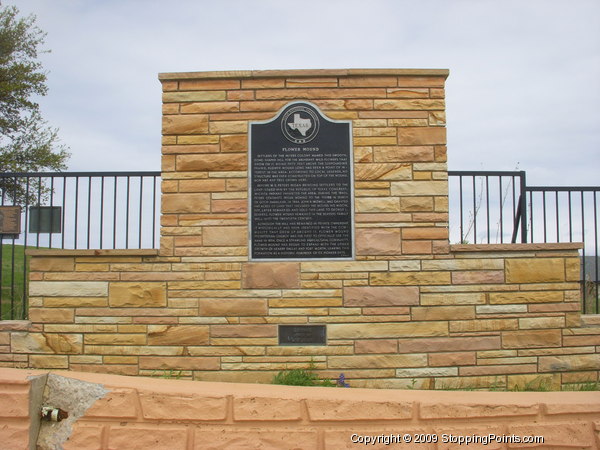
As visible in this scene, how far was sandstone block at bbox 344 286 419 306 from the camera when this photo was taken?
A: 187 inches

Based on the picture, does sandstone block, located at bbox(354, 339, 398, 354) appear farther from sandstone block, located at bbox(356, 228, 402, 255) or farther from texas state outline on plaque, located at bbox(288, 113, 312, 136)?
texas state outline on plaque, located at bbox(288, 113, 312, 136)

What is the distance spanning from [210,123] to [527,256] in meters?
3.51

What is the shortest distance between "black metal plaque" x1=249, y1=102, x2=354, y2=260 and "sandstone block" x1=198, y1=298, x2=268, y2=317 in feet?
1.47

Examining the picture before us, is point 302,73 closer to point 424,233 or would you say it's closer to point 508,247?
point 424,233

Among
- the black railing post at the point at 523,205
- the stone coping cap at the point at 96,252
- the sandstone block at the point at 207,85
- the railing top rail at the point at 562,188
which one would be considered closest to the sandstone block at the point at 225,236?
the stone coping cap at the point at 96,252

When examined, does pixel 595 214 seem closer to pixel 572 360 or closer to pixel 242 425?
pixel 572 360

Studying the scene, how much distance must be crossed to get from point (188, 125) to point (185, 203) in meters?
0.81

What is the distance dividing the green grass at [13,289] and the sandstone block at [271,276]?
2.20 metres

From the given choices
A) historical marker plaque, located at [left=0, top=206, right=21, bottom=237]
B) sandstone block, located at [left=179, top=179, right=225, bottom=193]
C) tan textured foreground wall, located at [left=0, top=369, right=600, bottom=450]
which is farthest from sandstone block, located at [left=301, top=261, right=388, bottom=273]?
historical marker plaque, located at [left=0, top=206, right=21, bottom=237]

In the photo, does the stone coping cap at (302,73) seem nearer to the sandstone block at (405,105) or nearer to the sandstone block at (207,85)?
the sandstone block at (207,85)

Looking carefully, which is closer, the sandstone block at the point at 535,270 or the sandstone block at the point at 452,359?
the sandstone block at the point at 452,359

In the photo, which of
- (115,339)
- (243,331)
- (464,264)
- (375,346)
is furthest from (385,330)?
(115,339)

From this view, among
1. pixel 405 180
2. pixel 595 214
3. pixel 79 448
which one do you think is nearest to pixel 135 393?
pixel 79 448

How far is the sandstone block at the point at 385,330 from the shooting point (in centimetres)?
472
